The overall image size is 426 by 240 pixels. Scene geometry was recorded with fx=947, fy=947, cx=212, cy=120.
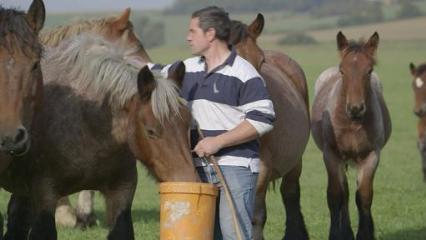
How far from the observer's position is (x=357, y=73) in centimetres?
1031

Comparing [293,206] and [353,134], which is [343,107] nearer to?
[353,134]

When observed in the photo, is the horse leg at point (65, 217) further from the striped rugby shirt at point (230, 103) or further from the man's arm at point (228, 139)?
the man's arm at point (228, 139)

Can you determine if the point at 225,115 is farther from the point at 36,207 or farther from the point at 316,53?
the point at 316,53

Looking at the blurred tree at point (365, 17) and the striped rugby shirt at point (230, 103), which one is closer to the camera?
the striped rugby shirt at point (230, 103)

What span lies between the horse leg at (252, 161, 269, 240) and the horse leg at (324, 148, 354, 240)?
141 centimetres

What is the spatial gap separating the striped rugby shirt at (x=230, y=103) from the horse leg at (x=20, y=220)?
7.74 feet

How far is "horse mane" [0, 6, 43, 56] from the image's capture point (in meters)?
5.96

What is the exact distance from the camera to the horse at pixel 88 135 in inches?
251

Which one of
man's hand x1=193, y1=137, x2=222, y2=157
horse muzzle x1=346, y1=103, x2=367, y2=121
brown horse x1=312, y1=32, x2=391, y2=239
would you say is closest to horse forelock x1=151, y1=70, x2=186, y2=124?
man's hand x1=193, y1=137, x2=222, y2=157

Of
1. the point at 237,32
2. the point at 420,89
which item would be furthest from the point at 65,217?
the point at 420,89

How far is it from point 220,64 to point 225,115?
1.10ft

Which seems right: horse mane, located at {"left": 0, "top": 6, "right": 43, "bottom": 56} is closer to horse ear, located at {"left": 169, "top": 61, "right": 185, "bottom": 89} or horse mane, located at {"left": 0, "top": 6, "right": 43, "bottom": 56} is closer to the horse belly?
horse ear, located at {"left": 169, "top": 61, "right": 185, "bottom": 89}

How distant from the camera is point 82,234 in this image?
10234mm

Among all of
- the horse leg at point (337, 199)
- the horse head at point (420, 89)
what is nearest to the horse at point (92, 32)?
the horse leg at point (337, 199)
